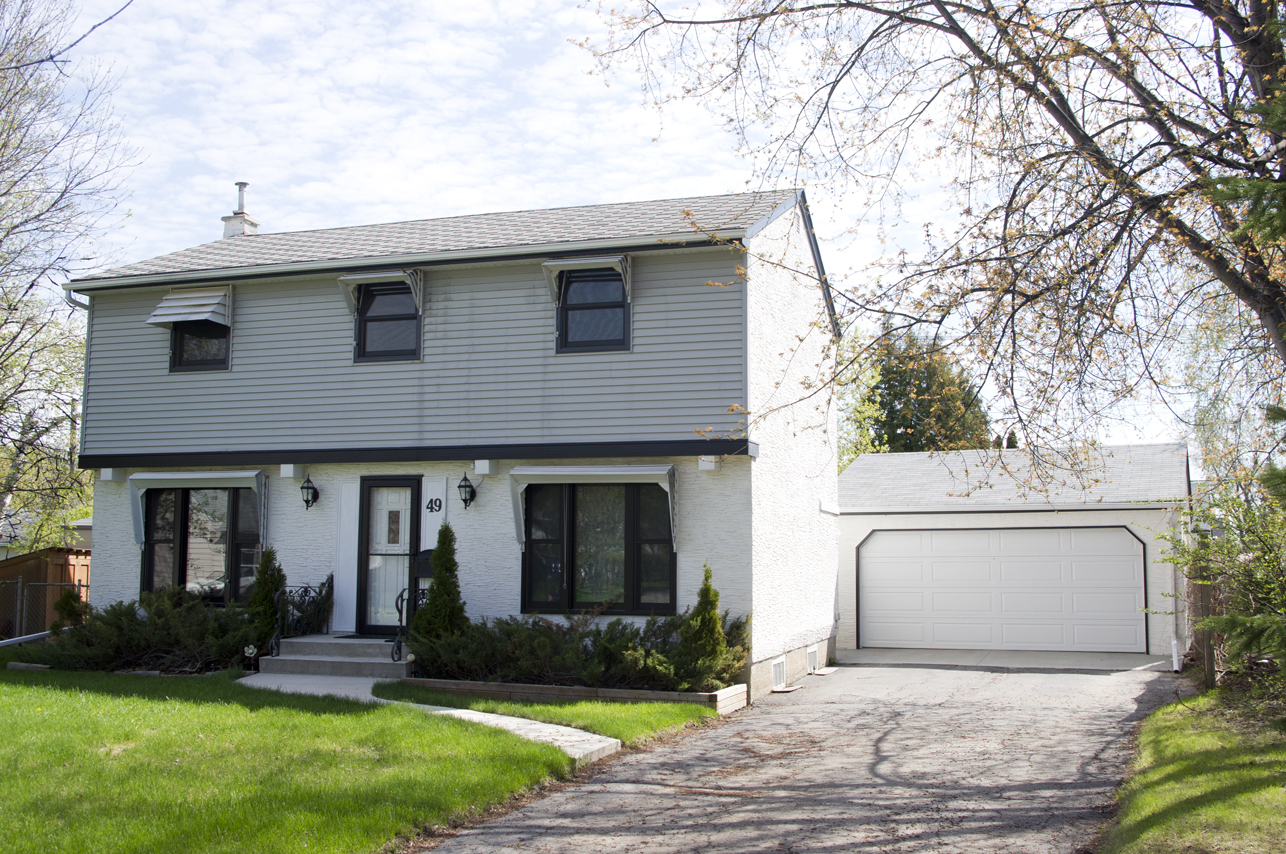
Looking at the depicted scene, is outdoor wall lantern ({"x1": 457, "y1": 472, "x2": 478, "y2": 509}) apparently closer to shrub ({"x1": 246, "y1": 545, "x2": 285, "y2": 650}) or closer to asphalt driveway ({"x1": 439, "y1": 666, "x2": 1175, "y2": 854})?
shrub ({"x1": 246, "y1": 545, "x2": 285, "y2": 650})

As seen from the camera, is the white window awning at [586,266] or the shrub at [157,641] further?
the shrub at [157,641]

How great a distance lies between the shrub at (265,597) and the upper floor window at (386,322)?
3098 millimetres

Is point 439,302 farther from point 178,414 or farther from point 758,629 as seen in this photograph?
point 758,629

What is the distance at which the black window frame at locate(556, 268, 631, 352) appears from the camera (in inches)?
517

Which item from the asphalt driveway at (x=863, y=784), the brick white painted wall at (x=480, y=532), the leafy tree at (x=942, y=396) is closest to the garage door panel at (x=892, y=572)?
the asphalt driveway at (x=863, y=784)

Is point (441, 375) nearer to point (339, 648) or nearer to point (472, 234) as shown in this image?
point (472, 234)

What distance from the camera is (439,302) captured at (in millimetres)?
13977

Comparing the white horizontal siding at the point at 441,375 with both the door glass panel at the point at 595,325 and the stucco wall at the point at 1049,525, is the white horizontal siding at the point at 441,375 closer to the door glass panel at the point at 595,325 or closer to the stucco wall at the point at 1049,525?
the door glass panel at the point at 595,325

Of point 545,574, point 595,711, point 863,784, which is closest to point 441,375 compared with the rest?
point 545,574

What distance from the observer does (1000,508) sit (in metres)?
18.0

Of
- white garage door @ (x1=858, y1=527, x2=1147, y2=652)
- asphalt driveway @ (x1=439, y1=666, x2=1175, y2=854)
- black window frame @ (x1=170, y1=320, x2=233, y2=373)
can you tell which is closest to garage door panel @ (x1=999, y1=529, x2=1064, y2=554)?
white garage door @ (x1=858, y1=527, x2=1147, y2=652)

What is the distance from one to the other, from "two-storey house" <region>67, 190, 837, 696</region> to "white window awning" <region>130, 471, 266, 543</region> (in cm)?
3

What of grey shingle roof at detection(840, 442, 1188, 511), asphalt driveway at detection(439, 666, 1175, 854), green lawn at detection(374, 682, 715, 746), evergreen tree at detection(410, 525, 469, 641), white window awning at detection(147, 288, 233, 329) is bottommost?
asphalt driveway at detection(439, 666, 1175, 854)

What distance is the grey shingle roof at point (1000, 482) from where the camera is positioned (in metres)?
17.8
